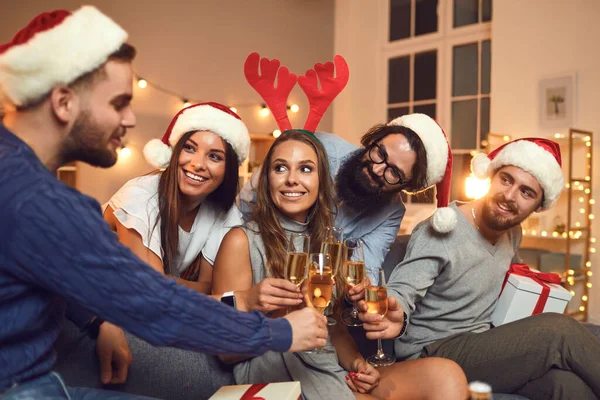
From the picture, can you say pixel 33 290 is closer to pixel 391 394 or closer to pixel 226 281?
pixel 226 281

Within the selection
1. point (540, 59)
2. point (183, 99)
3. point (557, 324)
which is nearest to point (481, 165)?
point (557, 324)

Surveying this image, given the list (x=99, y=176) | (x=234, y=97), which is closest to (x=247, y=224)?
(x=99, y=176)

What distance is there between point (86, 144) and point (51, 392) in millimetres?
550

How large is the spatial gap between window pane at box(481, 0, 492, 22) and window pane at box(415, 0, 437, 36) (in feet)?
2.05

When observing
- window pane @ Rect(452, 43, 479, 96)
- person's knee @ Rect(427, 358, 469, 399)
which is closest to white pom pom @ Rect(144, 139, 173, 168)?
person's knee @ Rect(427, 358, 469, 399)

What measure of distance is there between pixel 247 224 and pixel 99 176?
4.78 metres

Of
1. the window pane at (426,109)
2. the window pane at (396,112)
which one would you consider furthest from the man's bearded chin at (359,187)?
the window pane at (396,112)

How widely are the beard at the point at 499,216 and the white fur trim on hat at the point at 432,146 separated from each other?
0.28m

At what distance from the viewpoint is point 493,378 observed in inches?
80.2

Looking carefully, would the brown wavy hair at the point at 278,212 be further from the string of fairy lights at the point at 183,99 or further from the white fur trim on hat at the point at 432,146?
the string of fairy lights at the point at 183,99

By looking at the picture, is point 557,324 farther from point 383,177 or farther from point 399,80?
point 399,80

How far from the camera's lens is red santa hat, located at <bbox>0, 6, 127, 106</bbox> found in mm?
1142

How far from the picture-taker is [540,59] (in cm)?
520

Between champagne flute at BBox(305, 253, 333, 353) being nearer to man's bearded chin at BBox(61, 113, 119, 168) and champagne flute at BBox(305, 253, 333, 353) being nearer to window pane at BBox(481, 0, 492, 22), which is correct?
man's bearded chin at BBox(61, 113, 119, 168)
